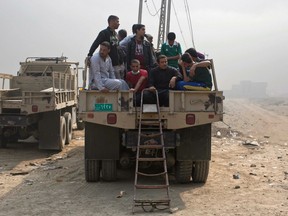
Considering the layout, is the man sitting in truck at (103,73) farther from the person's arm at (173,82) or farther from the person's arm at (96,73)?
the person's arm at (173,82)

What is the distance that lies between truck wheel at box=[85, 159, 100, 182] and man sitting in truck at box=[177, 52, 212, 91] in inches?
72.3

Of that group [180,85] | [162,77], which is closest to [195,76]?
[180,85]

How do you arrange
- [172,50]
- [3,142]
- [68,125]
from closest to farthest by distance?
[172,50] → [3,142] → [68,125]

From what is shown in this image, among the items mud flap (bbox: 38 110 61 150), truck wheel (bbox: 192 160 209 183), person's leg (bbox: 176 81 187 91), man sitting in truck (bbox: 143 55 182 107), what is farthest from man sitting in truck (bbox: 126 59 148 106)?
mud flap (bbox: 38 110 61 150)

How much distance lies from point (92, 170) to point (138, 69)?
185cm

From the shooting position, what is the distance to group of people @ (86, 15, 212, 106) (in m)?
7.09

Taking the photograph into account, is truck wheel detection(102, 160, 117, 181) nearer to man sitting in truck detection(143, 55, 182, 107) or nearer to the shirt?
the shirt

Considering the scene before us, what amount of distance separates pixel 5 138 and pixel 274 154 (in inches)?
268

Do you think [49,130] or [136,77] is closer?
[136,77]

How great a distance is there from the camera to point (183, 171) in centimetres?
727

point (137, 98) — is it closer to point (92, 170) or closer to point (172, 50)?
point (92, 170)

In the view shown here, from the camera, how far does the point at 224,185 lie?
24.0ft

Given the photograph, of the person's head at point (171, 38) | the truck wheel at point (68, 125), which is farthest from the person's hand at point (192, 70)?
the truck wheel at point (68, 125)

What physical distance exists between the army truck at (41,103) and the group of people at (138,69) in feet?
9.27
